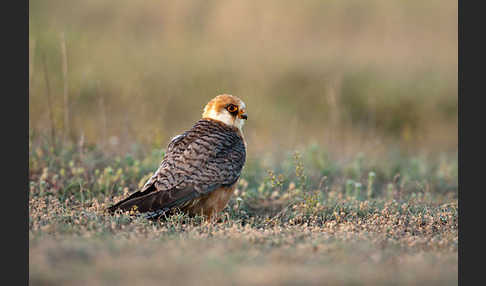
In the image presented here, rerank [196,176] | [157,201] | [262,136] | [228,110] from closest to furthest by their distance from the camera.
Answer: [157,201] < [196,176] < [228,110] < [262,136]

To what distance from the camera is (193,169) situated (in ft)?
18.2

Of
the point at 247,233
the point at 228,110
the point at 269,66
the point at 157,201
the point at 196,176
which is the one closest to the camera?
the point at 247,233

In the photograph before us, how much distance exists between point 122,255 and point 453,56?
13.9 metres

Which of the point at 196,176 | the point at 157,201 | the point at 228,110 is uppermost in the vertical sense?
the point at 228,110

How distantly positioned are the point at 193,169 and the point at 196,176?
0.10 m

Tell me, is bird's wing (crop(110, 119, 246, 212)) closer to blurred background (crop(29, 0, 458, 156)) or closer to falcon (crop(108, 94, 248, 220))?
falcon (crop(108, 94, 248, 220))

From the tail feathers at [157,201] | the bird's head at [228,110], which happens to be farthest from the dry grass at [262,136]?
the bird's head at [228,110]

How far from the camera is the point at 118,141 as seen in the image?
8430 mm

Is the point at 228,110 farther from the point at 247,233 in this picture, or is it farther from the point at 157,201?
the point at 247,233

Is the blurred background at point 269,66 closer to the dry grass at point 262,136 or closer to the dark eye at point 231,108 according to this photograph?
the dry grass at point 262,136

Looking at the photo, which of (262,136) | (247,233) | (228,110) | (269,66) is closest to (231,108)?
(228,110)

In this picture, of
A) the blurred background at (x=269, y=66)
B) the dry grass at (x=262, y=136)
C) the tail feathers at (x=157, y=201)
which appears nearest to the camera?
the dry grass at (x=262, y=136)

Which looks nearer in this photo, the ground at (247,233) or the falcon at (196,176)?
the ground at (247,233)

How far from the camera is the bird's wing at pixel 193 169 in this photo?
5.34 metres
